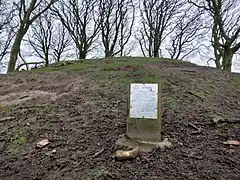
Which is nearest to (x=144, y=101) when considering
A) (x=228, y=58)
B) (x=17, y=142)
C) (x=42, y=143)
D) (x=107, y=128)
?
(x=107, y=128)

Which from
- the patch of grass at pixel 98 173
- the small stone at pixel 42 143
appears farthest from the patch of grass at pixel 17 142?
the patch of grass at pixel 98 173

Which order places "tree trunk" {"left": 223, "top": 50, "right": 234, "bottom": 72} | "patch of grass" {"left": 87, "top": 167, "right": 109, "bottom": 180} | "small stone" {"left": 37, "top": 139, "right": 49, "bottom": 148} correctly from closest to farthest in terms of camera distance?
"patch of grass" {"left": 87, "top": 167, "right": 109, "bottom": 180}, "small stone" {"left": 37, "top": 139, "right": 49, "bottom": 148}, "tree trunk" {"left": 223, "top": 50, "right": 234, "bottom": 72}

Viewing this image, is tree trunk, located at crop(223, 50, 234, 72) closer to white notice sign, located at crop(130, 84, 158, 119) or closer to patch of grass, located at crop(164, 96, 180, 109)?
patch of grass, located at crop(164, 96, 180, 109)

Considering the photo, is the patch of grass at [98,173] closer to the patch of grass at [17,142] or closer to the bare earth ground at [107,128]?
the bare earth ground at [107,128]

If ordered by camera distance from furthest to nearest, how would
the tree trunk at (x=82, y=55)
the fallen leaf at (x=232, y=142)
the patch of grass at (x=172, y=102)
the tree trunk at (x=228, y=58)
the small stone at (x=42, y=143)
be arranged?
the tree trunk at (x=82, y=55) → the tree trunk at (x=228, y=58) → the patch of grass at (x=172, y=102) → the small stone at (x=42, y=143) → the fallen leaf at (x=232, y=142)

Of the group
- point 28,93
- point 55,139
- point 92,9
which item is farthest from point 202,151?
point 92,9

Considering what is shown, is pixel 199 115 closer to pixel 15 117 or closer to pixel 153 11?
pixel 15 117

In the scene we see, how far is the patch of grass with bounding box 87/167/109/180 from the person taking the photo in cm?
261

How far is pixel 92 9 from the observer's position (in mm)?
18828

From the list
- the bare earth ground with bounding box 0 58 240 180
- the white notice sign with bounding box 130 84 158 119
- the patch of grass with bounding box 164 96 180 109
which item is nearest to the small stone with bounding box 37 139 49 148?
the bare earth ground with bounding box 0 58 240 180

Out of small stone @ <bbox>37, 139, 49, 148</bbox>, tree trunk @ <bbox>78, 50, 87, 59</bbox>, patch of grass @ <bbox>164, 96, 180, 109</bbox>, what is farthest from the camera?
tree trunk @ <bbox>78, 50, 87, 59</bbox>

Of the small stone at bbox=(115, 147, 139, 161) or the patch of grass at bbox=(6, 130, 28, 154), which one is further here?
the patch of grass at bbox=(6, 130, 28, 154)

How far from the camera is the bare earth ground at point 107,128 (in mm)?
2766

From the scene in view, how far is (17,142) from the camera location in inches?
140
